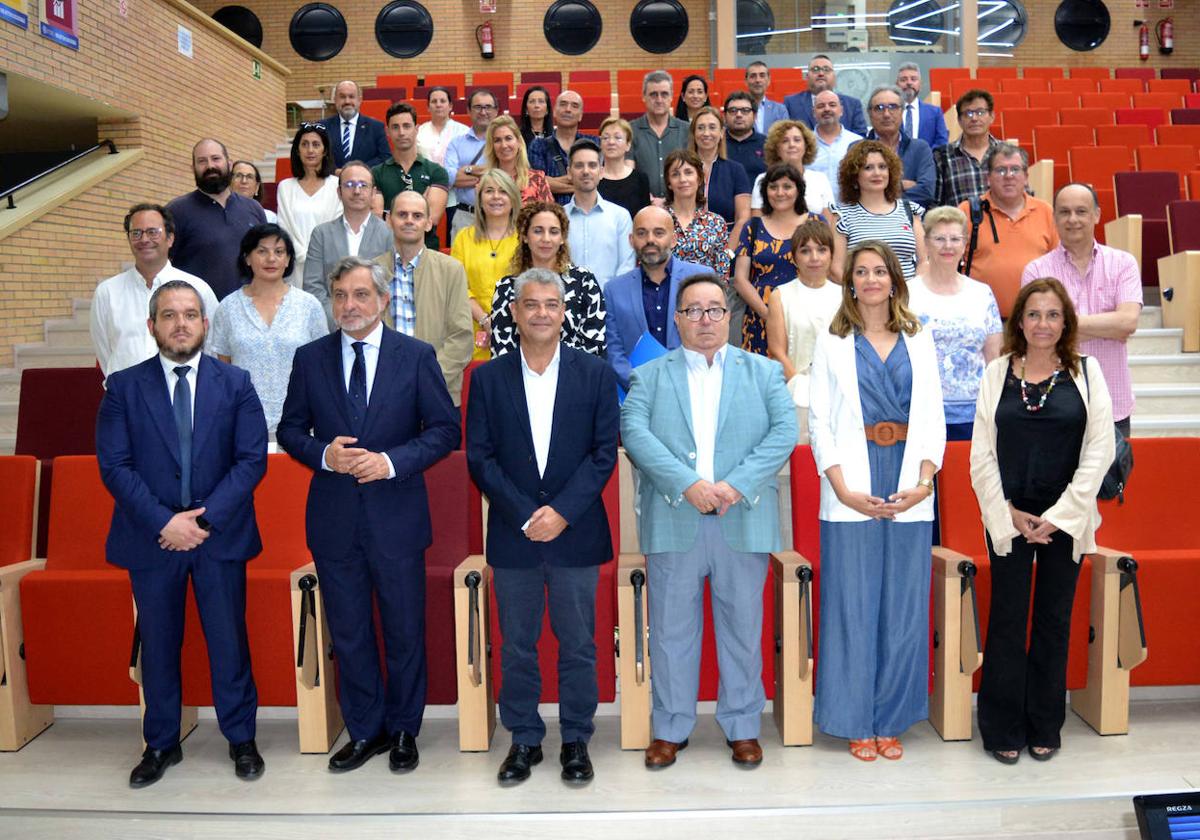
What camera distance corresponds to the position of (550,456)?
2715 millimetres

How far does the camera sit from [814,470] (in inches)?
125

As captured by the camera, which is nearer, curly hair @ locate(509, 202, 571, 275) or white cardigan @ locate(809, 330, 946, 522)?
white cardigan @ locate(809, 330, 946, 522)

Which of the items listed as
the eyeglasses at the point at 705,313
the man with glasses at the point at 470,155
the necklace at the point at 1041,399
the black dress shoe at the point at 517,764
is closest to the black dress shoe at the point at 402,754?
the black dress shoe at the point at 517,764

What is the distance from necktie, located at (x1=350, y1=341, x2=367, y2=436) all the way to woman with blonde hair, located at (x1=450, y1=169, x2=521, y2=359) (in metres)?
1.05

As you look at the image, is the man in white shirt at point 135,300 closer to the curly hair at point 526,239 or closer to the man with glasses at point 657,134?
the curly hair at point 526,239

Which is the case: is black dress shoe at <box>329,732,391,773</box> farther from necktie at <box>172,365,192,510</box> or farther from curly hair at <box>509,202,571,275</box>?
curly hair at <box>509,202,571,275</box>

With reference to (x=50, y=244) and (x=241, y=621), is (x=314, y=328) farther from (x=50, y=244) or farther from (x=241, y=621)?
(x=50, y=244)

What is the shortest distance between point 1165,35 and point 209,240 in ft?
43.4

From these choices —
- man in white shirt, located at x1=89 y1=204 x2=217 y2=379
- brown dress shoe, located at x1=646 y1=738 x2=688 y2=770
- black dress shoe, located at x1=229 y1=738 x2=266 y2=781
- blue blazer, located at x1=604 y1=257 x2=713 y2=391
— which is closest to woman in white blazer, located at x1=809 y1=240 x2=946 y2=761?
brown dress shoe, located at x1=646 y1=738 x2=688 y2=770

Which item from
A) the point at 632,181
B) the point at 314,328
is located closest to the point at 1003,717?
the point at 314,328

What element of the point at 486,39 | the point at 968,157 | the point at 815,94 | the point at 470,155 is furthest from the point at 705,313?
the point at 486,39

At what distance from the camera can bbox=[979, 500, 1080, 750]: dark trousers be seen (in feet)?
8.94

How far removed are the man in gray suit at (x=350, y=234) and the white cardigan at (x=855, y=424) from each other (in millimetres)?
1999

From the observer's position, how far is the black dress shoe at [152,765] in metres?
2.74
